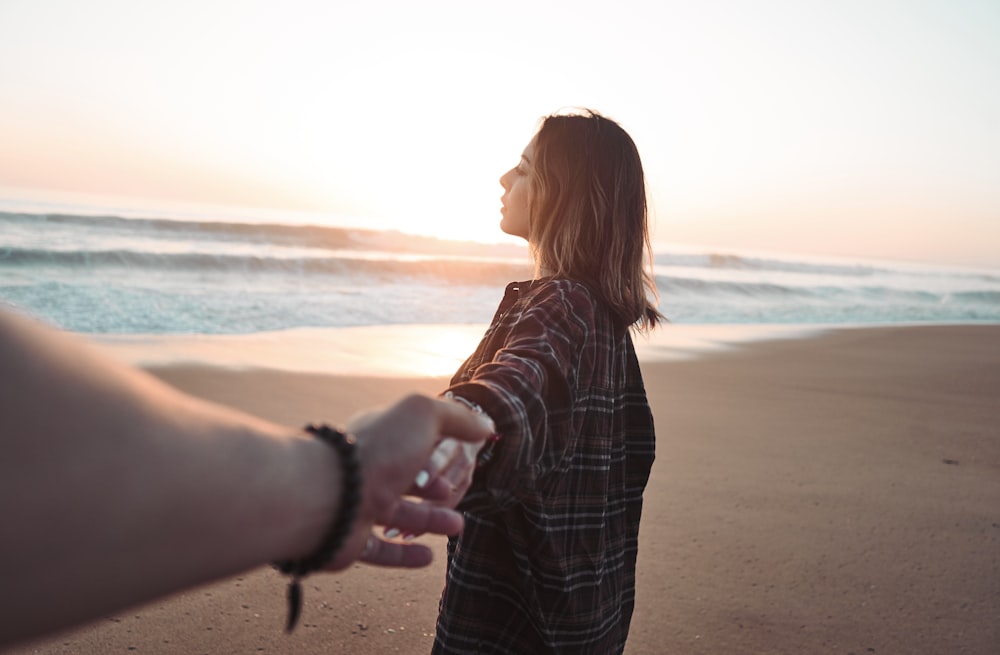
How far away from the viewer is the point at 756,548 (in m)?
3.99

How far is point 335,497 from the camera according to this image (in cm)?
80

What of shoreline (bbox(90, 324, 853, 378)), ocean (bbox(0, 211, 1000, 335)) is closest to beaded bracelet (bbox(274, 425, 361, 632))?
shoreline (bbox(90, 324, 853, 378))

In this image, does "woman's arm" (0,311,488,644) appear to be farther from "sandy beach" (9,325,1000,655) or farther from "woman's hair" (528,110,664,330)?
"sandy beach" (9,325,1000,655)

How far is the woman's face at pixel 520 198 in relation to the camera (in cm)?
203

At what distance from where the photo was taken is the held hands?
0.87 metres

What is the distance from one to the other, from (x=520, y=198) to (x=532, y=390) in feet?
2.96

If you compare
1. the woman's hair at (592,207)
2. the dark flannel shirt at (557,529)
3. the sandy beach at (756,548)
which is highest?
the woman's hair at (592,207)

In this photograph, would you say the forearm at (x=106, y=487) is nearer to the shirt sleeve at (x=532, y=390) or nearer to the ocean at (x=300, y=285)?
the shirt sleeve at (x=532, y=390)

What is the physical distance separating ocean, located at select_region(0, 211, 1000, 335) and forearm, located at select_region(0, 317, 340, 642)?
33.0 ft

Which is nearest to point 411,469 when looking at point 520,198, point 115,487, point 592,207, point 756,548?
point 115,487

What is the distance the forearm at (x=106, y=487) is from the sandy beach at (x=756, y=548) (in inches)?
100

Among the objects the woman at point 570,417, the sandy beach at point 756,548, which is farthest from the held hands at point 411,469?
the sandy beach at point 756,548

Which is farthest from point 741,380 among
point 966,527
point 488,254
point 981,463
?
point 488,254

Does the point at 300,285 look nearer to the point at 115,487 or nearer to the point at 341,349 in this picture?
the point at 341,349
